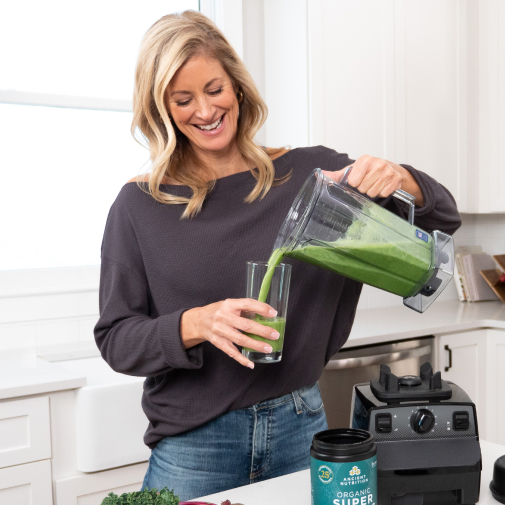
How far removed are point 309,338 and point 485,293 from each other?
2220 millimetres

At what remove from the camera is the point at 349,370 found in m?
2.15

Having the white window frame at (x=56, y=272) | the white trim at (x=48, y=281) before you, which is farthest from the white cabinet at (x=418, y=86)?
the white trim at (x=48, y=281)

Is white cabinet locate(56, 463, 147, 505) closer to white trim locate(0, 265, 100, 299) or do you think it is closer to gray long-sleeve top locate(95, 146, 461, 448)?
gray long-sleeve top locate(95, 146, 461, 448)

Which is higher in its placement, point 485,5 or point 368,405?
point 485,5

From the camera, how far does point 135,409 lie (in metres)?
1.75

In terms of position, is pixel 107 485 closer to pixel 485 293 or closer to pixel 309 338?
pixel 309 338

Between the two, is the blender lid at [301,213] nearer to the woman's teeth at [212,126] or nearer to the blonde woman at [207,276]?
the blonde woman at [207,276]

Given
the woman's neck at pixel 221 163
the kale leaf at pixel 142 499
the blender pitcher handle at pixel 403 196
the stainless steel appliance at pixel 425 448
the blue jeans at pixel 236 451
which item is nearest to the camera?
the kale leaf at pixel 142 499

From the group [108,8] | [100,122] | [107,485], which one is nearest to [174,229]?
[107,485]

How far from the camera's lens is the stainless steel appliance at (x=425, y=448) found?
84cm

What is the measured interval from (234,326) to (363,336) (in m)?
1.36

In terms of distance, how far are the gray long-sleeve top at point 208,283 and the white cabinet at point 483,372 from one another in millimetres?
1377

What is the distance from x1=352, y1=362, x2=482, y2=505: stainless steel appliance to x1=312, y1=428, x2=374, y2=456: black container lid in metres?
0.09

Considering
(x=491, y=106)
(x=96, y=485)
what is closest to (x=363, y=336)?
(x=96, y=485)
